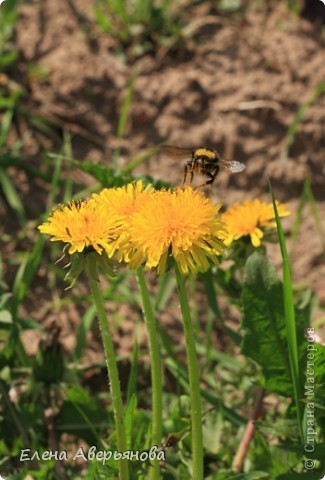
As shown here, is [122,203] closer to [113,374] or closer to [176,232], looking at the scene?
[176,232]

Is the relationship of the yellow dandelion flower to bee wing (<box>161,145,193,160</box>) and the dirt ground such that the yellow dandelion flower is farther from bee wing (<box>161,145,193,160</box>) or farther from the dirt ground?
the dirt ground

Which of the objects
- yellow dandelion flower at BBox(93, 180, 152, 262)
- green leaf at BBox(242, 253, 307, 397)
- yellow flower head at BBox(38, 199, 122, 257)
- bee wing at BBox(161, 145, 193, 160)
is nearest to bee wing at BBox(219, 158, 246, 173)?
bee wing at BBox(161, 145, 193, 160)

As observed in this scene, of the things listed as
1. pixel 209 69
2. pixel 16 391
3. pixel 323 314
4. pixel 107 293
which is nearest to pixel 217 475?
pixel 16 391

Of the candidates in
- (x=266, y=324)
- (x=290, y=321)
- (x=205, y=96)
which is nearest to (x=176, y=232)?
(x=290, y=321)

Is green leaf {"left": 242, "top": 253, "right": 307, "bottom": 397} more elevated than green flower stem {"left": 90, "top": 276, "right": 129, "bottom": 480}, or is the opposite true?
green leaf {"left": 242, "top": 253, "right": 307, "bottom": 397}

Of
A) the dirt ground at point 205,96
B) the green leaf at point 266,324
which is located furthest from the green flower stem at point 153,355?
the dirt ground at point 205,96

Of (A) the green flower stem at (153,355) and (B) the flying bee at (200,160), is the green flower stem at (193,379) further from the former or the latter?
(B) the flying bee at (200,160)

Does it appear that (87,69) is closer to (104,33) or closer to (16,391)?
(104,33)
